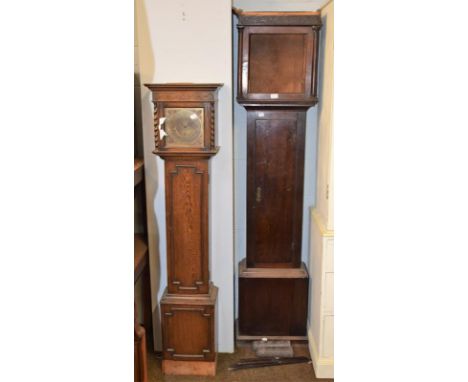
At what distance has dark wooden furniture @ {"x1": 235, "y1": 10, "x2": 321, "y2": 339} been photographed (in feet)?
9.53

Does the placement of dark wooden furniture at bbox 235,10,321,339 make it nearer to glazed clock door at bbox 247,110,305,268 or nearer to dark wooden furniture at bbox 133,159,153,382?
glazed clock door at bbox 247,110,305,268

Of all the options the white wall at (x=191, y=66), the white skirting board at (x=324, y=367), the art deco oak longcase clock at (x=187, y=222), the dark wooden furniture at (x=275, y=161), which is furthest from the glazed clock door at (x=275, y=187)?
the white skirting board at (x=324, y=367)

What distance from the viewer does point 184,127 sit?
108 inches

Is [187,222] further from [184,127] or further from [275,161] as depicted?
[275,161]

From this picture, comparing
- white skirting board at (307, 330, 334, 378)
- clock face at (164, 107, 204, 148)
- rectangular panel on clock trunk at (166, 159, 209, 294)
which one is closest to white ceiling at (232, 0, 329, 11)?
clock face at (164, 107, 204, 148)

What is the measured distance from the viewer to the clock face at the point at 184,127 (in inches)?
107

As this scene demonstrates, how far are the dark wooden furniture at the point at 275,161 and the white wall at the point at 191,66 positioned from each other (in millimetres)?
164

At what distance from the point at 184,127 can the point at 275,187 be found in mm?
801

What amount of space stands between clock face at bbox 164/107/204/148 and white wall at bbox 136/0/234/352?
24 centimetres

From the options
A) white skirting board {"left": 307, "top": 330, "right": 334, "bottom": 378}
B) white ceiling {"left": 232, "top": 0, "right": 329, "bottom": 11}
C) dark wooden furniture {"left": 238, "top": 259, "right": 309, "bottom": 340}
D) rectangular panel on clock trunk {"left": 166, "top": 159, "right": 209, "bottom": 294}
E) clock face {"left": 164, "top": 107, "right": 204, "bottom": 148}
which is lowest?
white skirting board {"left": 307, "top": 330, "right": 334, "bottom": 378}

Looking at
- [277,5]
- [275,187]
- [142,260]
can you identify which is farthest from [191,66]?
[142,260]
